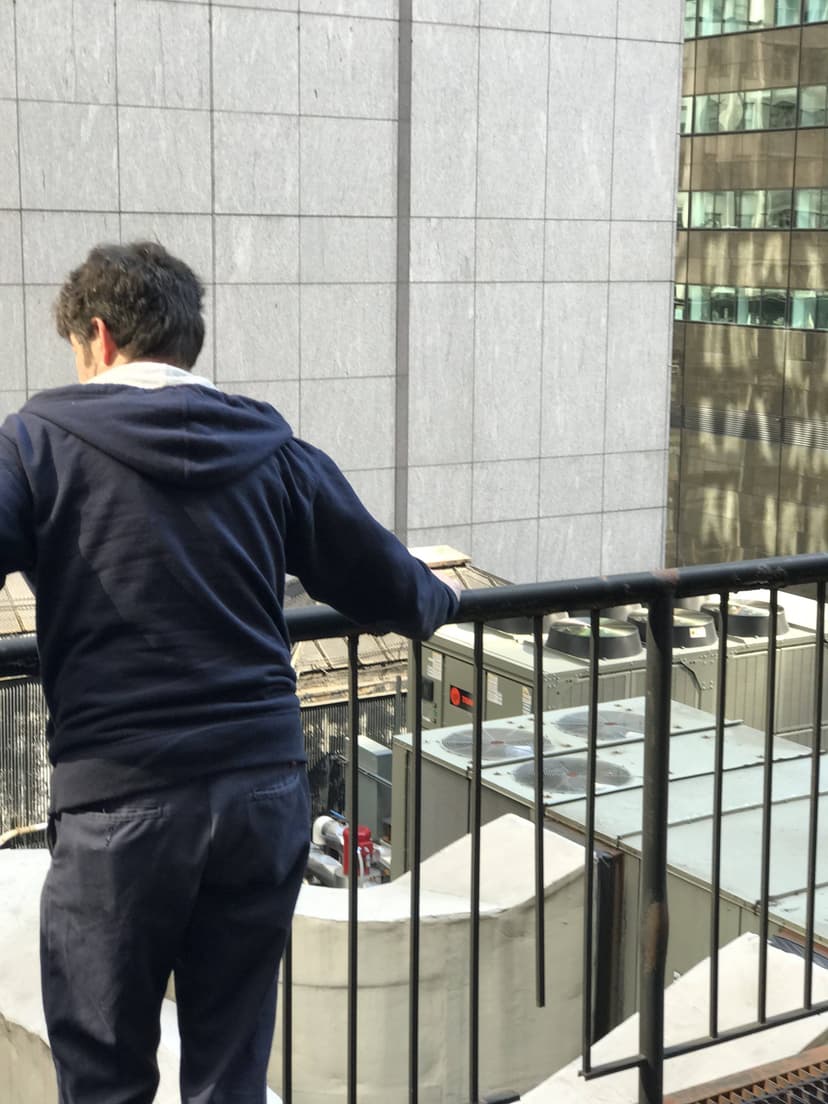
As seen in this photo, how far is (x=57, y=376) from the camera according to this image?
15906 millimetres

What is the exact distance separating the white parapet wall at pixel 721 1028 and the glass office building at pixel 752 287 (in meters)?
36.7

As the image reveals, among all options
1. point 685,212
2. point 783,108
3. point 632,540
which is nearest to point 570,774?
point 632,540

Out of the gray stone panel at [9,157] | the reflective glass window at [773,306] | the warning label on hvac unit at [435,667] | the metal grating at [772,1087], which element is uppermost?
the gray stone panel at [9,157]

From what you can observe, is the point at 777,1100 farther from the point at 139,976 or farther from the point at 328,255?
the point at 328,255

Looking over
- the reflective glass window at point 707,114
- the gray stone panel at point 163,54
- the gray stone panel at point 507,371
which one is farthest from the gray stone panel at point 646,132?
the reflective glass window at point 707,114

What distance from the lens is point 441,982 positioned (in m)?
6.19

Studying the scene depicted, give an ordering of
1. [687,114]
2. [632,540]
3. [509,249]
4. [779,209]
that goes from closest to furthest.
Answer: [509,249]
[632,540]
[779,209]
[687,114]

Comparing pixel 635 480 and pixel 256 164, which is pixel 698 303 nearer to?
pixel 635 480

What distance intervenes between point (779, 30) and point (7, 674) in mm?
42125

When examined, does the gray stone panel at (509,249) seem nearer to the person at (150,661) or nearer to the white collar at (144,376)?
the person at (150,661)

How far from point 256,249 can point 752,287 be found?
94.8 ft

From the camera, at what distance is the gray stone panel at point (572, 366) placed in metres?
18.1

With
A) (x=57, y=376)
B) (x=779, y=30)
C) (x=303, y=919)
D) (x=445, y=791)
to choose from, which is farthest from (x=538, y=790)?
(x=779, y=30)

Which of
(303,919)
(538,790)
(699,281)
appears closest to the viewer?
(538,790)
